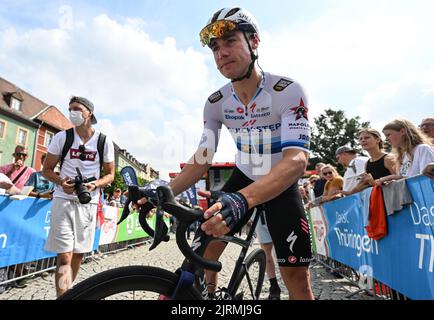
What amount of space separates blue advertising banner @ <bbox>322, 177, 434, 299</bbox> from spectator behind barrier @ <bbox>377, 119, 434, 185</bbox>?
0.52 metres

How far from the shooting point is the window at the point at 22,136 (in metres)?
36.2

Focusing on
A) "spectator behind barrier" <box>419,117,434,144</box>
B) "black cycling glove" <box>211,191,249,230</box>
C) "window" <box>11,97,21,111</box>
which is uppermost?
"window" <box>11,97,21,111</box>

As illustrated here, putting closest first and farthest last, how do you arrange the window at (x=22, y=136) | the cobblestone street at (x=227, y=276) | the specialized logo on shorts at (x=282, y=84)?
1. the specialized logo on shorts at (x=282, y=84)
2. the cobblestone street at (x=227, y=276)
3. the window at (x=22, y=136)

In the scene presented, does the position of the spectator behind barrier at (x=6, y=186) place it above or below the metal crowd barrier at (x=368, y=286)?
above

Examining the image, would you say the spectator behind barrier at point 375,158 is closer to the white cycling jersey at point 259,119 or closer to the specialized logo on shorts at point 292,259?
the white cycling jersey at point 259,119

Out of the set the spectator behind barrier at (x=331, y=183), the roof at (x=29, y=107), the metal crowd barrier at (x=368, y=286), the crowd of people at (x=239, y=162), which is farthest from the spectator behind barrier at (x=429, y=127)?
the roof at (x=29, y=107)

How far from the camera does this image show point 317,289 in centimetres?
533

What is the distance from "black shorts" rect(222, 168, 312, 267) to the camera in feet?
6.94

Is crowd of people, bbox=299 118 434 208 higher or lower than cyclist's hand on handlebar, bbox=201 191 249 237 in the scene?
higher

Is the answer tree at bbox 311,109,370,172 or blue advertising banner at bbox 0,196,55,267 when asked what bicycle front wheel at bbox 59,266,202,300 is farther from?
tree at bbox 311,109,370,172

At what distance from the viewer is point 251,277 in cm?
279

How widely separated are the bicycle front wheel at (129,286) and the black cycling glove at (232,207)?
1.40 ft

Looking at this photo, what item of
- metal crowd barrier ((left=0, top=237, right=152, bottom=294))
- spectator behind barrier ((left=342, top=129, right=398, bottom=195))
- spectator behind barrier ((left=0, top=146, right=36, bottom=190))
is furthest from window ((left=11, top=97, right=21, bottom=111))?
spectator behind barrier ((left=342, top=129, right=398, bottom=195))

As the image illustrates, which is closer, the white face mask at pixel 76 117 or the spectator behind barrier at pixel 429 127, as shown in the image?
the white face mask at pixel 76 117
